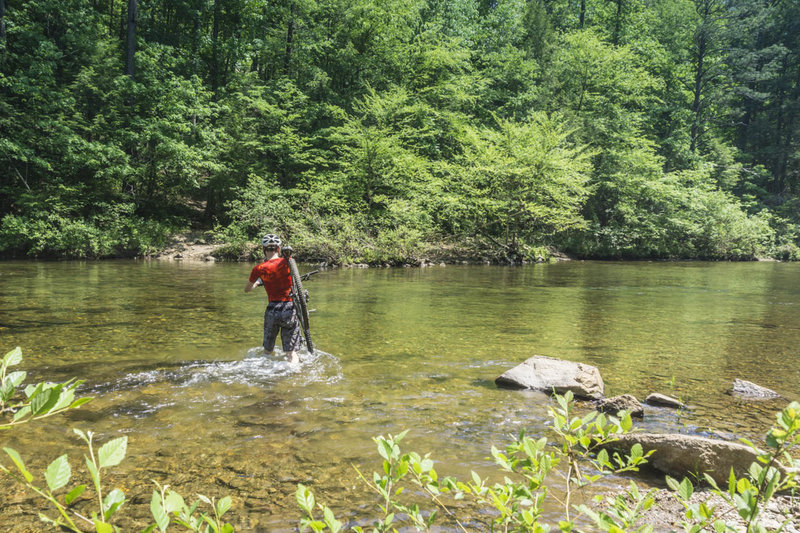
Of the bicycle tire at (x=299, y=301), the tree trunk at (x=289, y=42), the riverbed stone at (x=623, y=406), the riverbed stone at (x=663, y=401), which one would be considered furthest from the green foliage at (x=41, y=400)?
the tree trunk at (x=289, y=42)

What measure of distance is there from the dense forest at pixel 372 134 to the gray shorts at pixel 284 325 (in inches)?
622

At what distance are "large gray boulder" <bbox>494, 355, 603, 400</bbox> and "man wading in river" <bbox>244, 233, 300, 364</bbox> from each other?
3003 mm

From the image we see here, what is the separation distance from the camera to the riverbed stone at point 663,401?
527 cm

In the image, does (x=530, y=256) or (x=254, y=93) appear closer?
(x=530, y=256)

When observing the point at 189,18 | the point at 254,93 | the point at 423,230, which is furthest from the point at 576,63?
the point at 189,18

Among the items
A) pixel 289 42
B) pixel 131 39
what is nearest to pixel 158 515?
pixel 131 39

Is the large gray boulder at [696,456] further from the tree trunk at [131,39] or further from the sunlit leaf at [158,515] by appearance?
the tree trunk at [131,39]

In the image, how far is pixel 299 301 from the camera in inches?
275

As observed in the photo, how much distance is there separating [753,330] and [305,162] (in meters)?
23.7

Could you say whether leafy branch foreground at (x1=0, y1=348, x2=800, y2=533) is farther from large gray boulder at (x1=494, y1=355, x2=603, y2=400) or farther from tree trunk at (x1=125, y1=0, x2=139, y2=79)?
tree trunk at (x1=125, y1=0, x2=139, y2=79)

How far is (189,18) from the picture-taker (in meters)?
34.1

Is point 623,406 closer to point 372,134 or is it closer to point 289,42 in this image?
point 372,134

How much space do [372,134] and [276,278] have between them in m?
20.5

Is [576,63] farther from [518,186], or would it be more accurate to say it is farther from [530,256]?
[530,256]
